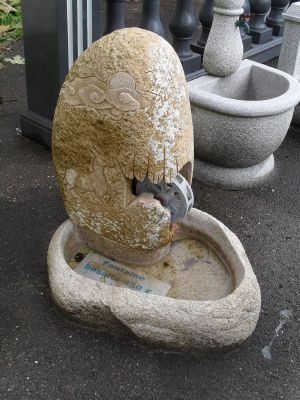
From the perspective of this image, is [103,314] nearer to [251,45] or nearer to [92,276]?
[92,276]

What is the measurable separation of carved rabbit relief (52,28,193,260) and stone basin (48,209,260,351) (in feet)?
0.83

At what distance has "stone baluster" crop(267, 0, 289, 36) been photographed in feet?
18.2

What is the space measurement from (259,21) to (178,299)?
3.70 metres

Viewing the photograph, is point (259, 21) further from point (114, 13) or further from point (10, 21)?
point (10, 21)

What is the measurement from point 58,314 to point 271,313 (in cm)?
Result: 110

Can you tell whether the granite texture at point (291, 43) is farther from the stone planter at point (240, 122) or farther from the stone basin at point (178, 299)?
the stone basin at point (178, 299)

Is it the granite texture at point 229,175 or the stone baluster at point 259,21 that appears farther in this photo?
the stone baluster at point 259,21

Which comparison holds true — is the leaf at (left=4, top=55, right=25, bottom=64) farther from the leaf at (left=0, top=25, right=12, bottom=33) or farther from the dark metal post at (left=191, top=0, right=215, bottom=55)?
the dark metal post at (left=191, top=0, right=215, bottom=55)

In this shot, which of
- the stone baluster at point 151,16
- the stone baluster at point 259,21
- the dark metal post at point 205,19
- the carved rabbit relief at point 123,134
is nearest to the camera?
the carved rabbit relief at point 123,134

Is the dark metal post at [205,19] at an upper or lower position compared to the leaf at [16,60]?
upper

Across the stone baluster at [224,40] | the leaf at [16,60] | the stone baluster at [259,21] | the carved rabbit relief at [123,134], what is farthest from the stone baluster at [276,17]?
the carved rabbit relief at [123,134]

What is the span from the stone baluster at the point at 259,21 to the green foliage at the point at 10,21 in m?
2.61

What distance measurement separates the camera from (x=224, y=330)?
2387 mm

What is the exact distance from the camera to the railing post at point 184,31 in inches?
161
